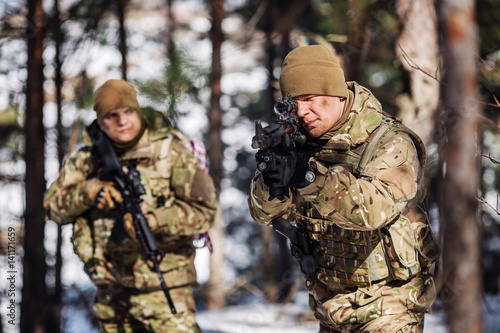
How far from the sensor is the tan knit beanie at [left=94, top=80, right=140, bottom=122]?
395 centimetres

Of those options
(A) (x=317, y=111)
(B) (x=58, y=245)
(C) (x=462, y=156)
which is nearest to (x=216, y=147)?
(B) (x=58, y=245)

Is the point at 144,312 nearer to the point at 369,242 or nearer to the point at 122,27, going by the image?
the point at 369,242

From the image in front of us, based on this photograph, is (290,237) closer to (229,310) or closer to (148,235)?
(148,235)

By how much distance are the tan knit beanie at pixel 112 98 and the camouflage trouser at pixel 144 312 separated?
49.0 inches

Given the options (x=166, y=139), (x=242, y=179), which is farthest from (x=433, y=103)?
(x=242, y=179)

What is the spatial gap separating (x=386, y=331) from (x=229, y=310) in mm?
5742

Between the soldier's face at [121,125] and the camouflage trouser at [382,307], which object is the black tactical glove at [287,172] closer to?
the camouflage trouser at [382,307]

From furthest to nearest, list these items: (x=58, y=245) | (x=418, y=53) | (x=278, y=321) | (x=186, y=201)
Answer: (x=58, y=245), (x=278, y=321), (x=418, y=53), (x=186, y=201)

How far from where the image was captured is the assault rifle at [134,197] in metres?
3.85

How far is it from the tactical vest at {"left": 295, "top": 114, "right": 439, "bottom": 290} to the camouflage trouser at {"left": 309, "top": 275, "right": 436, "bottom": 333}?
6 cm

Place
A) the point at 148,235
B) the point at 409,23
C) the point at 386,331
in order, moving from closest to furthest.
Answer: the point at 386,331 → the point at 148,235 → the point at 409,23

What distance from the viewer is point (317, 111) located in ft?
8.97

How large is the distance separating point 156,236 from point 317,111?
1.76m

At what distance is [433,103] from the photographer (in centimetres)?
677
